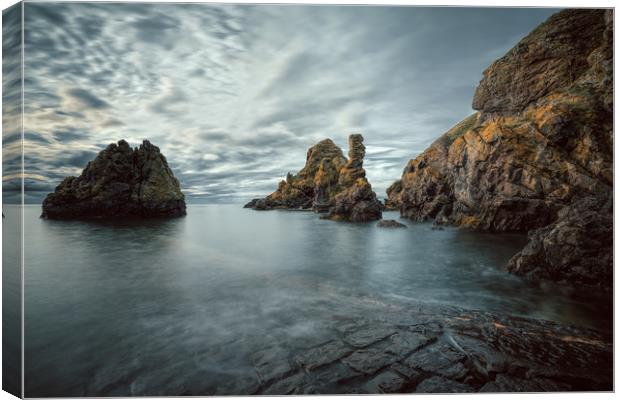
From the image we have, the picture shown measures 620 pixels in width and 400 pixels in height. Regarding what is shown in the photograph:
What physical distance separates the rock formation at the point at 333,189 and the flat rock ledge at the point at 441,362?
32.6m

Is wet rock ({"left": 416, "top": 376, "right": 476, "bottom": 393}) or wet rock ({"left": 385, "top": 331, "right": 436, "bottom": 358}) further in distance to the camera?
Answer: wet rock ({"left": 385, "top": 331, "right": 436, "bottom": 358})

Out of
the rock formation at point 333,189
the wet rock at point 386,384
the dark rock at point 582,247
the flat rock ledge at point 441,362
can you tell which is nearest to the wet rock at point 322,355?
the flat rock ledge at point 441,362

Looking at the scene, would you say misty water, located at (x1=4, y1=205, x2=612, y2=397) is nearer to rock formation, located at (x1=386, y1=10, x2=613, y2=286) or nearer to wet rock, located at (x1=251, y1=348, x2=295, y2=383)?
wet rock, located at (x1=251, y1=348, x2=295, y2=383)

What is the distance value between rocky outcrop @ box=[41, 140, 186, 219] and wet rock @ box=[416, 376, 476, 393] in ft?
125

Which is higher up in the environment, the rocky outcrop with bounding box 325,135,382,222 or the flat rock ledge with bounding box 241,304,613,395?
the rocky outcrop with bounding box 325,135,382,222

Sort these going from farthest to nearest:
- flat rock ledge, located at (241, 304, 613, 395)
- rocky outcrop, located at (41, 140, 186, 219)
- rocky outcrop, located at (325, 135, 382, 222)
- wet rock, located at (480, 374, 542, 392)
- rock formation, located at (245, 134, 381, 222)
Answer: rock formation, located at (245, 134, 381, 222) → rocky outcrop, located at (325, 135, 382, 222) → rocky outcrop, located at (41, 140, 186, 219) → flat rock ledge, located at (241, 304, 613, 395) → wet rock, located at (480, 374, 542, 392)

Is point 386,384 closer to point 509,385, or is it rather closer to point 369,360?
point 369,360

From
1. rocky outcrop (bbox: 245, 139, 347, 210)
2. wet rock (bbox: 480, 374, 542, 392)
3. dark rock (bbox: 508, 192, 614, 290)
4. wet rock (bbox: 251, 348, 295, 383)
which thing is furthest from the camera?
rocky outcrop (bbox: 245, 139, 347, 210)

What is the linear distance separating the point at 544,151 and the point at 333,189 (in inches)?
1906

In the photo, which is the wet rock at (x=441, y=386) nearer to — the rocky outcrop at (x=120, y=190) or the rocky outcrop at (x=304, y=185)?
the rocky outcrop at (x=120, y=190)

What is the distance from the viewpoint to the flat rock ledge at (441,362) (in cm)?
364

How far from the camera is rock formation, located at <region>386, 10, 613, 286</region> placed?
8.06m

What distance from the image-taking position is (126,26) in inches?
201

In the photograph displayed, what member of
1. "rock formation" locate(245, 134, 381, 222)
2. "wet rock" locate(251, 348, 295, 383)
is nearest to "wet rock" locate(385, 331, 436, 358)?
"wet rock" locate(251, 348, 295, 383)
